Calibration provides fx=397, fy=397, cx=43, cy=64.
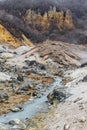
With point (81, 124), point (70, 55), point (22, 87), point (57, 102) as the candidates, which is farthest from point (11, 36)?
point (81, 124)

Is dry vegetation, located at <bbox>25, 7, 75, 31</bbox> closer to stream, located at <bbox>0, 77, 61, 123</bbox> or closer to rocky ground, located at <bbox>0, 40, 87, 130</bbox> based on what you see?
rocky ground, located at <bbox>0, 40, 87, 130</bbox>

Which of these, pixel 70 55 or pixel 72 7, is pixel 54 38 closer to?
pixel 72 7

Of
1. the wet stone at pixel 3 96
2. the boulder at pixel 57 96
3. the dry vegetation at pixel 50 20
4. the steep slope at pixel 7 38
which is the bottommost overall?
the dry vegetation at pixel 50 20

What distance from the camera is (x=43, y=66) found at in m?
53.9

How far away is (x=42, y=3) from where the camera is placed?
135000 millimetres

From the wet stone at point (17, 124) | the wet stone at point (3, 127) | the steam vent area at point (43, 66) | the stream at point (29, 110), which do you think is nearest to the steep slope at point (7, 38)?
the steam vent area at point (43, 66)

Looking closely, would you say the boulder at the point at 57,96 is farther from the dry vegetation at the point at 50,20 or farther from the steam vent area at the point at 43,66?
the dry vegetation at the point at 50,20

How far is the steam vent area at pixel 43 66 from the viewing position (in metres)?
22.5

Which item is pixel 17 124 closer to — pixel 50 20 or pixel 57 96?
pixel 57 96

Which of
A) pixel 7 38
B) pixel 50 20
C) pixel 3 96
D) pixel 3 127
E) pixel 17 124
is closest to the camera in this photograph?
pixel 3 127

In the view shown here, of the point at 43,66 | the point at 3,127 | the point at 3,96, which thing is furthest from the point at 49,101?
the point at 43,66

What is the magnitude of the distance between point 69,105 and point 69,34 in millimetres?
99769

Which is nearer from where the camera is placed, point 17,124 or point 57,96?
point 17,124

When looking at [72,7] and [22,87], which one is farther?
[72,7]
